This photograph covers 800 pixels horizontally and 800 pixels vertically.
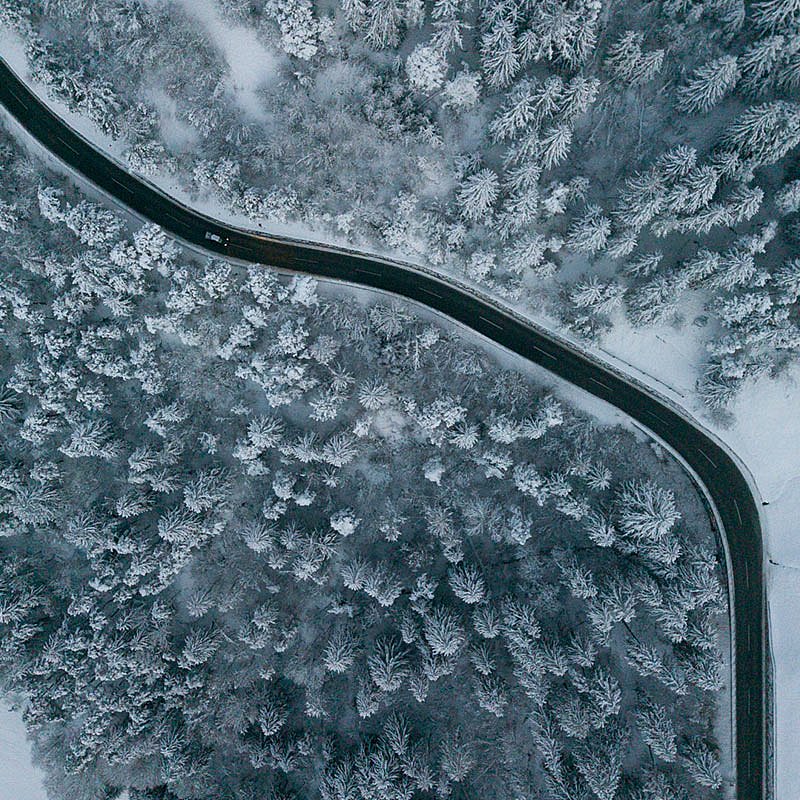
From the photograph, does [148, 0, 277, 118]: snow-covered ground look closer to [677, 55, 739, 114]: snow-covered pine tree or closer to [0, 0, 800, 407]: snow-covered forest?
[0, 0, 800, 407]: snow-covered forest

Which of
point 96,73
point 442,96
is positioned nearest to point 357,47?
point 442,96

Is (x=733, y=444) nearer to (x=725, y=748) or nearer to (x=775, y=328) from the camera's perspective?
(x=775, y=328)

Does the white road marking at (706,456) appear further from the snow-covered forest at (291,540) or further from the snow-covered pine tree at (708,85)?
the snow-covered pine tree at (708,85)

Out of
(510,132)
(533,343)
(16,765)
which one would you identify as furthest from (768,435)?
(16,765)

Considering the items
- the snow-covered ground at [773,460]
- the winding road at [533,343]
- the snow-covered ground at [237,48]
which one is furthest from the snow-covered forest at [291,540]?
the snow-covered ground at [237,48]

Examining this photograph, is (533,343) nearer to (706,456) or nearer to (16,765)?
(706,456)

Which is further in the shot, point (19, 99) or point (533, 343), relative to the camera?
point (19, 99)

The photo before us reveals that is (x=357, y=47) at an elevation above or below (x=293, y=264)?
above
